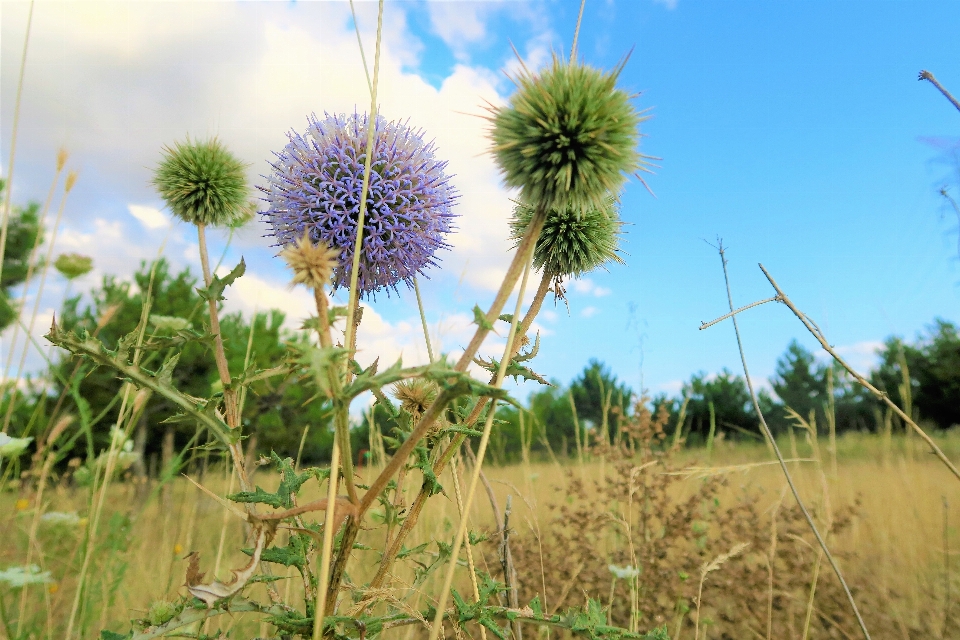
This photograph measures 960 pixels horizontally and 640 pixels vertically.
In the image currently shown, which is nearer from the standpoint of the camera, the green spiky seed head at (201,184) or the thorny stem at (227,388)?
the thorny stem at (227,388)

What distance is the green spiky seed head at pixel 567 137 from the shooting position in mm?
1441

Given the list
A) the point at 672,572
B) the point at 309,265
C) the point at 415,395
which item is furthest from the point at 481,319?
the point at 672,572

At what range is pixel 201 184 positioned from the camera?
8.16 ft

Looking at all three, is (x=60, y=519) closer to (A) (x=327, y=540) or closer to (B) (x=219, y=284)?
(B) (x=219, y=284)

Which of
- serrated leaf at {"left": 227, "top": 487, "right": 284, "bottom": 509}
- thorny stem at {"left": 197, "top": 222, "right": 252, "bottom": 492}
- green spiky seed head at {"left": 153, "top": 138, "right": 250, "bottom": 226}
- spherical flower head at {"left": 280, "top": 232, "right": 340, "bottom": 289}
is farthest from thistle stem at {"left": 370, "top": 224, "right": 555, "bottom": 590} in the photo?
green spiky seed head at {"left": 153, "top": 138, "right": 250, "bottom": 226}

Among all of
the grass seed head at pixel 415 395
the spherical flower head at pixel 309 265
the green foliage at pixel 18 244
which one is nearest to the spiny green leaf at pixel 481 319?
the spherical flower head at pixel 309 265

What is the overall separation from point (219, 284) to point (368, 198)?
499 mm

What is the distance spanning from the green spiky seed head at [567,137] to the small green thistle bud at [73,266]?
3727mm

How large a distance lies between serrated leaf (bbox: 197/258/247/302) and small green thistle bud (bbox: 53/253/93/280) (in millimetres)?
2994

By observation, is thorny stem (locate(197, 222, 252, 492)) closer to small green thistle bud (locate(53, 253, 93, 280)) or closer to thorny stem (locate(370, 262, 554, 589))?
thorny stem (locate(370, 262, 554, 589))

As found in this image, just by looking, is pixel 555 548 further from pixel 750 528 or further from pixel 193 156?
pixel 193 156

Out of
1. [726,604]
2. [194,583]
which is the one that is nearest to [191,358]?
[726,604]

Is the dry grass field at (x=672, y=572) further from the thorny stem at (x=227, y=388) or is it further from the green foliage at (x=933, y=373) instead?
the green foliage at (x=933, y=373)

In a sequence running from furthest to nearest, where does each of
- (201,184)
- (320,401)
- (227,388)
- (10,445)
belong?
(320,401), (10,445), (201,184), (227,388)
